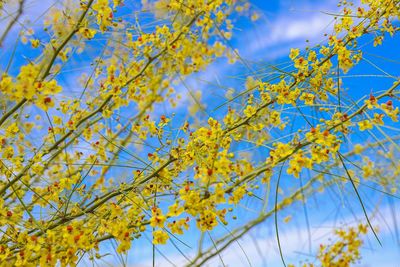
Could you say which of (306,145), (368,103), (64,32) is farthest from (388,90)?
(64,32)

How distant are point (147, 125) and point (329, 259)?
1682mm

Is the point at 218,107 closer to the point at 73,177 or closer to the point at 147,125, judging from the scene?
the point at 147,125

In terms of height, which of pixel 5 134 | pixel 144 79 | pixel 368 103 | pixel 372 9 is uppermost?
pixel 372 9

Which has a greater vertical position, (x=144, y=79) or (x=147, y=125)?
(x=144, y=79)

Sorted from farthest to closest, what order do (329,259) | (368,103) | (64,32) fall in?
(329,259) → (64,32) → (368,103)

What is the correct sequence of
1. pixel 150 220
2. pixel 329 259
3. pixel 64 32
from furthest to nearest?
pixel 329 259, pixel 64 32, pixel 150 220

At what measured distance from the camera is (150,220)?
1.92 meters

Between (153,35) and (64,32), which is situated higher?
(153,35)

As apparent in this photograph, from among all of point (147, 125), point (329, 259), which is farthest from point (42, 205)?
point (329, 259)

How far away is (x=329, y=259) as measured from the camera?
335 cm

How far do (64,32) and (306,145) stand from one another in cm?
128

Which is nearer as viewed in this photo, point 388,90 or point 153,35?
point 388,90

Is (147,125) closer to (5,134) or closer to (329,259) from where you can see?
(5,134)

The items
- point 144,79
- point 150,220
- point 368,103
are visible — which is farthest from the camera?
point 144,79
